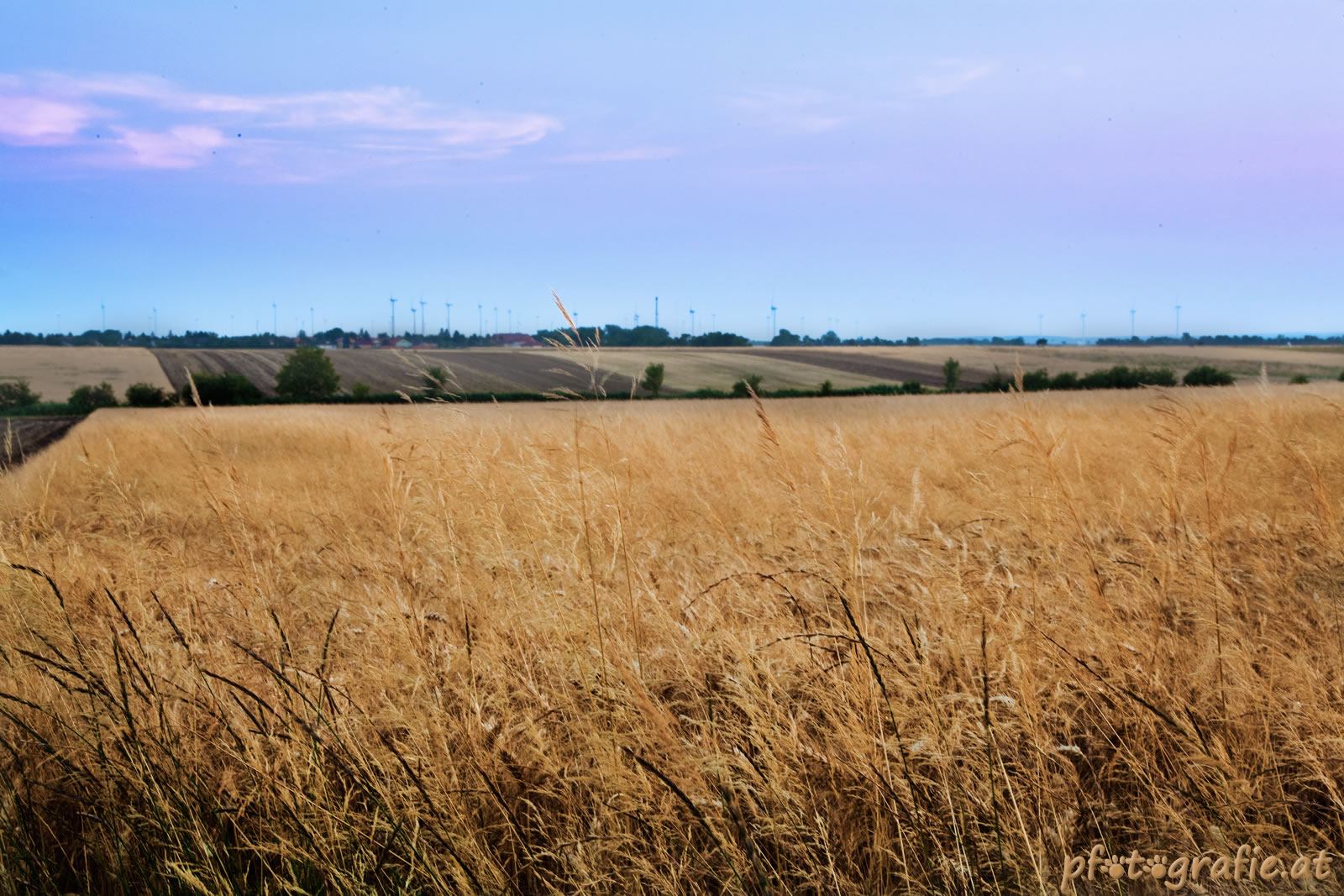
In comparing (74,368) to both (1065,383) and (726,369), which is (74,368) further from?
(1065,383)

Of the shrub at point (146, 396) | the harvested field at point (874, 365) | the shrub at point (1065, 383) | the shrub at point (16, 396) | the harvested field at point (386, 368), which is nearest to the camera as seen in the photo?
the shrub at point (1065, 383)

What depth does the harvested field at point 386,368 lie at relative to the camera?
56.1m

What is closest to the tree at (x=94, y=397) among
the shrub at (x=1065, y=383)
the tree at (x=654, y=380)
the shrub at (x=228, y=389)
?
the shrub at (x=228, y=389)

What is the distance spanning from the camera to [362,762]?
234 cm

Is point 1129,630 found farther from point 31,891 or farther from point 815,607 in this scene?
point 31,891

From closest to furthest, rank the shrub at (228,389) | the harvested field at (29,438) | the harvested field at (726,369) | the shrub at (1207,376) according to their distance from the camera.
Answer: the harvested field at (29,438) → the shrub at (1207,376) → the shrub at (228,389) → the harvested field at (726,369)

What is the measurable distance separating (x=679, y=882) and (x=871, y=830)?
645 mm

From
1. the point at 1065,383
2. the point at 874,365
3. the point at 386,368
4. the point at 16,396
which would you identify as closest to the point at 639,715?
the point at 1065,383

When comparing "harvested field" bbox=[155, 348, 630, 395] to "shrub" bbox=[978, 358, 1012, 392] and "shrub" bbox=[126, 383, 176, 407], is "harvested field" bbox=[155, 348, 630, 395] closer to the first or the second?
"shrub" bbox=[126, 383, 176, 407]

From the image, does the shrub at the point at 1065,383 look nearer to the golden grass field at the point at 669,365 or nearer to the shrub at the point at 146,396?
the golden grass field at the point at 669,365

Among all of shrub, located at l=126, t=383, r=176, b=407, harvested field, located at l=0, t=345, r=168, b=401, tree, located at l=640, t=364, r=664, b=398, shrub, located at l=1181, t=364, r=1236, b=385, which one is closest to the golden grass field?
harvested field, located at l=0, t=345, r=168, b=401

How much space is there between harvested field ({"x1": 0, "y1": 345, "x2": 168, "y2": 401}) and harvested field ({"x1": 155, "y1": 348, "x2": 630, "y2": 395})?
1.77 meters

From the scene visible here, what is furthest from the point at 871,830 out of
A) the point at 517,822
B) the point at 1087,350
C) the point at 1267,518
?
the point at 1087,350

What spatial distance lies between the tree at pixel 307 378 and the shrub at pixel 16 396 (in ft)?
56.6
